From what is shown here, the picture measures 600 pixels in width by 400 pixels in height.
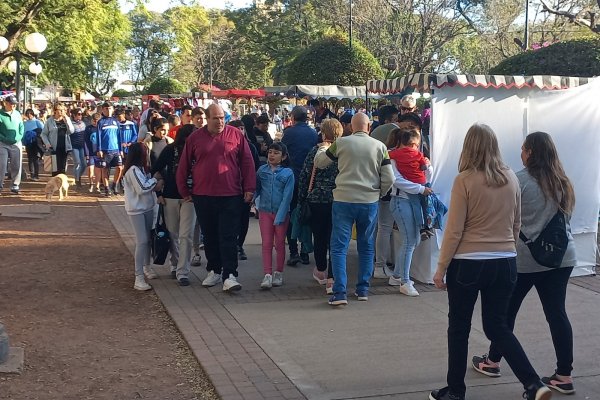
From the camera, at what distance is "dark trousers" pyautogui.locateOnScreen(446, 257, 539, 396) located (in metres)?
4.28

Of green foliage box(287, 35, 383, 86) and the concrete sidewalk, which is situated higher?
green foliage box(287, 35, 383, 86)

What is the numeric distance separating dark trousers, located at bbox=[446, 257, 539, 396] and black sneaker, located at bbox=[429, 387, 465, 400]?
0.08ft

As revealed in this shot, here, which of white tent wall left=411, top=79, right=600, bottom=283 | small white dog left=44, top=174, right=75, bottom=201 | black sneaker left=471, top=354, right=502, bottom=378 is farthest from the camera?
small white dog left=44, top=174, right=75, bottom=201

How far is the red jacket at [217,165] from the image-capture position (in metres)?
7.10

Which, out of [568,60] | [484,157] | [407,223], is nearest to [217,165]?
[407,223]

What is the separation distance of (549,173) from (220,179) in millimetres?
3361

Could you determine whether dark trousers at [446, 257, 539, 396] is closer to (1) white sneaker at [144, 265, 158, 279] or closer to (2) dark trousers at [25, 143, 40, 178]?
(1) white sneaker at [144, 265, 158, 279]

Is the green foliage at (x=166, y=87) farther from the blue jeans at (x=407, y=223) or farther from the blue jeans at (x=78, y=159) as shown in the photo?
the blue jeans at (x=407, y=223)

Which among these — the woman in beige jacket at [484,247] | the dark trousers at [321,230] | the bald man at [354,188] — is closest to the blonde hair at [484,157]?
the woman in beige jacket at [484,247]

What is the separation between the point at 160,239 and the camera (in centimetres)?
761

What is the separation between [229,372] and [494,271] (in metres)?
1.96

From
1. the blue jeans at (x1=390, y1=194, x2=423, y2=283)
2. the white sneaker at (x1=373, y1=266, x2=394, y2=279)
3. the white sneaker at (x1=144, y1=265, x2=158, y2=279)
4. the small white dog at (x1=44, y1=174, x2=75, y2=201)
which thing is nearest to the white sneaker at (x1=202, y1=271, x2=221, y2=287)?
the white sneaker at (x1=144, y1=265, x2=158, y2=279)

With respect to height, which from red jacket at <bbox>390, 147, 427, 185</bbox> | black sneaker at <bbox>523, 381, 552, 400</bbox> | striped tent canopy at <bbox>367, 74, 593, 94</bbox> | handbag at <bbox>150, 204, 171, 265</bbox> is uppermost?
Answer: striped tent canopy at <bbox>367, 74, 593, 94</bbox>

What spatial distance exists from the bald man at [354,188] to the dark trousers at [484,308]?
7.91 feet
